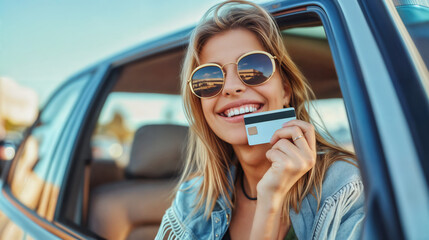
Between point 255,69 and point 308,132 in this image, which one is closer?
point 308,132

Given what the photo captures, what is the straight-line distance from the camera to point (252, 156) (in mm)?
1520

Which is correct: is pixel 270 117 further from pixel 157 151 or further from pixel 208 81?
pixel 157 151

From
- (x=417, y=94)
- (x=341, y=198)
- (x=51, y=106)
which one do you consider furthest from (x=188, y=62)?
(x=51, y=106)

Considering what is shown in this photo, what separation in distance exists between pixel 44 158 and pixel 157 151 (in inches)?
36.8

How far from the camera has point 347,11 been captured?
3.25 ft

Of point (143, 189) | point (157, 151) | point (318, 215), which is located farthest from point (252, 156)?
point (143, 189)

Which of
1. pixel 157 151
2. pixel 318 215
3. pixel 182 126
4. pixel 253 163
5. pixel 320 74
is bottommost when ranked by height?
pixel 318 215

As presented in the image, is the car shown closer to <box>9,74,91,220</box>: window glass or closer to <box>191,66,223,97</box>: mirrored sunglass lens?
<box>9,74,91,220</box>: window glass

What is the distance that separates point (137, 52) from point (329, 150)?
161 centimetres

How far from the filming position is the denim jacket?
3.40 ft

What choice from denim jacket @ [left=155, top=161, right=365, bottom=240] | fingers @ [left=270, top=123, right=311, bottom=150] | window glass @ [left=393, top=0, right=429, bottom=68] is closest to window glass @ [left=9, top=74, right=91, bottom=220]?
denim jacket @ [left=155, top=161, right=365, bottom=240]

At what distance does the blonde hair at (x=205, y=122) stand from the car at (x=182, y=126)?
0.10m

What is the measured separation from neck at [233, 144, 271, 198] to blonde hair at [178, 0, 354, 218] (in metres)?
0.12

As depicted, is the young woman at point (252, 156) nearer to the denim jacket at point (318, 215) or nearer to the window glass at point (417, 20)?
the denim jacket at point (318, 215)
